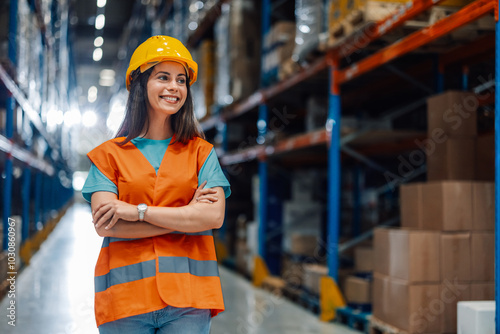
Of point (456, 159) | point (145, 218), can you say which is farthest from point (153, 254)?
point (456, 159)

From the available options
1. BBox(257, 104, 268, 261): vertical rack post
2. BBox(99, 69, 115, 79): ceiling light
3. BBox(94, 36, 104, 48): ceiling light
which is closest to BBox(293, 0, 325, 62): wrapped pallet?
BBox(257, 104, 268, 261): vertical rack post

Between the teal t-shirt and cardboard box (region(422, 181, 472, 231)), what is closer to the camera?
the teal t-shirt

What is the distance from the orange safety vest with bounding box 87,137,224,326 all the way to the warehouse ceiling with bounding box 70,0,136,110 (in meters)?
19.9

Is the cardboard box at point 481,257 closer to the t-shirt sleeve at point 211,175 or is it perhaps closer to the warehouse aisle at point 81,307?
the warehouse aisle at point 81,307

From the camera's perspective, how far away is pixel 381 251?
4516mm

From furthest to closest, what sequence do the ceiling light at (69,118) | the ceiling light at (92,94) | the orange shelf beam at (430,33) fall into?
the ceiling light at (92,94) < the ceiling light at (69,118) < the orange shelf beam at (430,33)

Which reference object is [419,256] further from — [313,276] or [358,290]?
[313,276]

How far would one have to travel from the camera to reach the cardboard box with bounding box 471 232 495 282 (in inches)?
163

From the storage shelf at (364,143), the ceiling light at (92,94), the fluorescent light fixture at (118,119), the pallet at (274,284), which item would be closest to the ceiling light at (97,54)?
the ceiling light at (92,94)

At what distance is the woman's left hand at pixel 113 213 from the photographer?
5.20 ft

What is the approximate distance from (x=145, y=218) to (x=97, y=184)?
0.19 metres

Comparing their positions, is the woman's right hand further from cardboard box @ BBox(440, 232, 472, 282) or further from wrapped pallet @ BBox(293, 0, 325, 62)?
wrapped pallet @ BBox(293, 0, 325, 62)

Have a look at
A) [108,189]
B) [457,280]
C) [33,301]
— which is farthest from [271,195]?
[108,189]

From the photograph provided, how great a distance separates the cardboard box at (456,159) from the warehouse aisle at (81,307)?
66.6 inches
